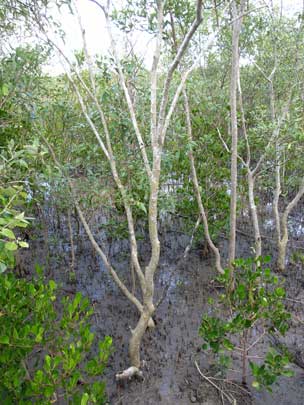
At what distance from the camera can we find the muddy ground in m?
3.34

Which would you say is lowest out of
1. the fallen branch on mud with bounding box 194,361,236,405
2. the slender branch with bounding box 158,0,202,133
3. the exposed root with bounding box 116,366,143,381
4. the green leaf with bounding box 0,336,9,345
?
the fallen branch on mud with bounding box 194,361,236,405

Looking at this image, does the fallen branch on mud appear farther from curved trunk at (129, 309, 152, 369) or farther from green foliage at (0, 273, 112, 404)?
green foliage at (0, 273, 112, 404)

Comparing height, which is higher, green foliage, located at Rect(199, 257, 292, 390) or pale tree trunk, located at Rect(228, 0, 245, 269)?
pale tree trunk, located at Rect(228, 0, 245, 269)

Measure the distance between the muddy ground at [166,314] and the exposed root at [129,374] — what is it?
0.22ft

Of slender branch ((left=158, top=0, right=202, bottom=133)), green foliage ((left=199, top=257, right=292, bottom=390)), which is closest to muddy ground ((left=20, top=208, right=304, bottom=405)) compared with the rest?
green foliage ((left=199, top=257, right=292, bottom=390))

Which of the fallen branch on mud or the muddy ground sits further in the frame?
the muddy ground

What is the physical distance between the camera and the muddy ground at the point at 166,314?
3338 mm

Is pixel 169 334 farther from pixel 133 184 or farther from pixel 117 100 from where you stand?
pixel 117 100

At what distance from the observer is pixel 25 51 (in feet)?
11.3

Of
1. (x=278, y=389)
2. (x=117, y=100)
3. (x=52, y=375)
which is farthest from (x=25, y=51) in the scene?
(x=278, y=389)

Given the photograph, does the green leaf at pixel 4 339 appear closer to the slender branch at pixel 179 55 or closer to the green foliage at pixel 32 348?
the green foliage at pixel 32 348

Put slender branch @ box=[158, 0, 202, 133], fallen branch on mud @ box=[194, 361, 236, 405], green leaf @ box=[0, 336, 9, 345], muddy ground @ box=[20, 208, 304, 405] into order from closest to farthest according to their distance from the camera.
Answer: green leaf @ box=[0, 336, 9, 345] → slender branch @ box=[158, 0, 202, 133] → fallen branch on mud @ box=[194, 361, 236, 405] → muddy ground @ box=[20, 208, 304, 405]

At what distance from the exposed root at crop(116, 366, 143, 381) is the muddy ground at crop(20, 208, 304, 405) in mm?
68

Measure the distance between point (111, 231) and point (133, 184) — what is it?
194 centimetres
